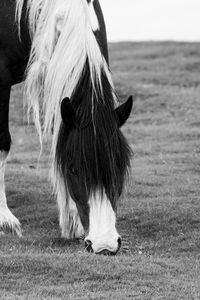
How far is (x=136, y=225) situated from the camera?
9969 millimetres

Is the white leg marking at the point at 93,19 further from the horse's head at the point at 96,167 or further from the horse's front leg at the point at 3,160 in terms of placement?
the horse's front leg at the point at 3,160

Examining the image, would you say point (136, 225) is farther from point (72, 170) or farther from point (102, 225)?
point (102, 225)

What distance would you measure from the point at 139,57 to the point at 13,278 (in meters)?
24.1

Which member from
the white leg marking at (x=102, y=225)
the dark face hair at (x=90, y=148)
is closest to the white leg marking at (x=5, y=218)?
the dark face hair at (x=90, y=148)

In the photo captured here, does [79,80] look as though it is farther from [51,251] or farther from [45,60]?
[51,251]

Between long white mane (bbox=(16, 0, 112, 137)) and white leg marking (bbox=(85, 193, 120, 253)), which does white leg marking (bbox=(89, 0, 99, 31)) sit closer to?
long white mane (bbox=(16, 0, 112, 137))

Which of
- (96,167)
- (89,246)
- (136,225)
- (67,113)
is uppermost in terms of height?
(67,113)

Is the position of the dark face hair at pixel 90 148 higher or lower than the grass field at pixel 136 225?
higher

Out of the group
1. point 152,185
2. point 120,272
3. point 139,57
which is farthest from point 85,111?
point 139,57

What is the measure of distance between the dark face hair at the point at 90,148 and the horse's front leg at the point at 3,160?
5.80 ft

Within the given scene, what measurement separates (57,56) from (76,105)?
657mm

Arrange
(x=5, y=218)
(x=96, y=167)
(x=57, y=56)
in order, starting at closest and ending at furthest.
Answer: (x=96, y=167), (x=57, y=56), (x=5, y=218)

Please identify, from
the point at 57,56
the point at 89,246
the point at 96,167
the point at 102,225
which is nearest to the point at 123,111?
the point at 96,167

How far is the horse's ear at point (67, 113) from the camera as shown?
763 centimetres
